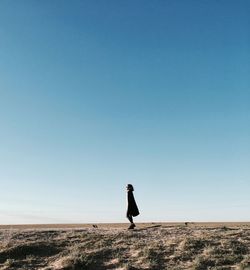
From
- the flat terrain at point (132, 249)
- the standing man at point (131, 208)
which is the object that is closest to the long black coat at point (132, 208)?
the standing man at point (131, 208)

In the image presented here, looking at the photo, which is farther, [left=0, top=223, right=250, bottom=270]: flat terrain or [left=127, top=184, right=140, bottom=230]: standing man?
[left=127, top=184, right=140, bottom=230]: standing man

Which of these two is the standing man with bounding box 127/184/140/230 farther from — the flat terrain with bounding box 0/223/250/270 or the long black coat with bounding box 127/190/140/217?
the flat terrain with bounding box 0/223/250/270

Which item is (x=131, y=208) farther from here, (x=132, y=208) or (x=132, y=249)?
(x=132, y=249)

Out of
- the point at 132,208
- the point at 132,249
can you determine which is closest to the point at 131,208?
the point at 132,208

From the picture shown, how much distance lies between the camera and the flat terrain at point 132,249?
74.5 feet

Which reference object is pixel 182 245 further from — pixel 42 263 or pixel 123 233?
pixel 42 263

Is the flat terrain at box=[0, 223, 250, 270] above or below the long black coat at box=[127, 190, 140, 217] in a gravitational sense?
below

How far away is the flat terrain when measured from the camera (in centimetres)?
2272

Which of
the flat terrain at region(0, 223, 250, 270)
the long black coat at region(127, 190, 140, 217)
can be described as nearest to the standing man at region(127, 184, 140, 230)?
the long black coat at region(127, 190, 140, 217)

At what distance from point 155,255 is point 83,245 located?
13.3 feet

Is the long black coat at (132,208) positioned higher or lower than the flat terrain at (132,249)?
higher

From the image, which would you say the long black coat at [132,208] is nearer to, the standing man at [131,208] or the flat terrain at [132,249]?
the standing man at [131,208]

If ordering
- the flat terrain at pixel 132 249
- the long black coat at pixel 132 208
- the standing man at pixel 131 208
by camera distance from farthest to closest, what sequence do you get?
1. the long black coat at pixel 132 208
2. the standing man at pixel 131 208
3. the flat terrain at pixel 132 249

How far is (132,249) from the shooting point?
976 inches
